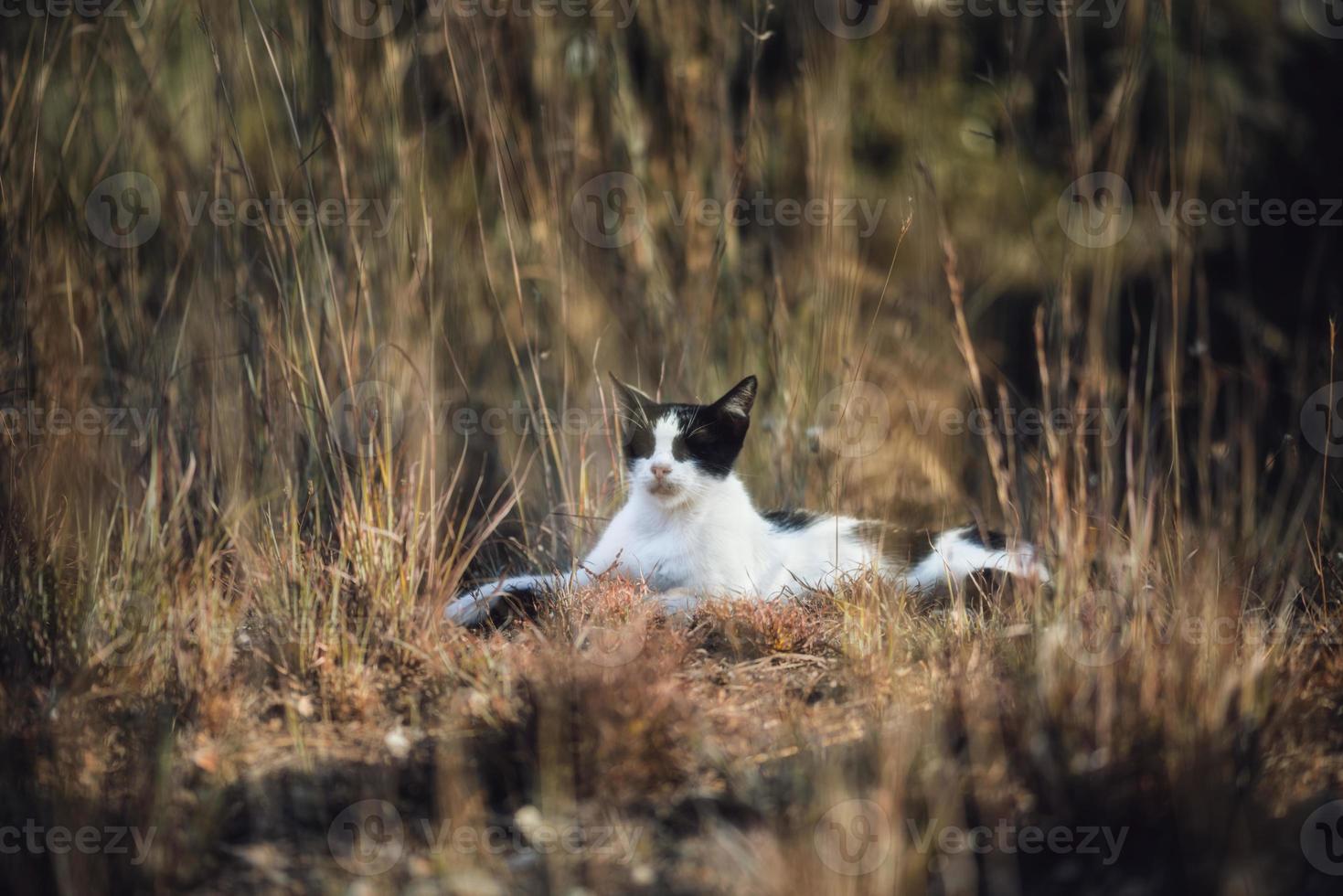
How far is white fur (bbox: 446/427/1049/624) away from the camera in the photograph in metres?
2.58

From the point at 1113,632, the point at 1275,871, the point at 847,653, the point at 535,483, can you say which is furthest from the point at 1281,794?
the point at 535,483

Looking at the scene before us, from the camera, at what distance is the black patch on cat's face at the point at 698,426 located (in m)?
2.69

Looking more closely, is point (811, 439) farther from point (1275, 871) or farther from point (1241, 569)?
point (1275, 871)

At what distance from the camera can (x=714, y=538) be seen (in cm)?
268

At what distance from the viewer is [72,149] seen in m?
2.94
